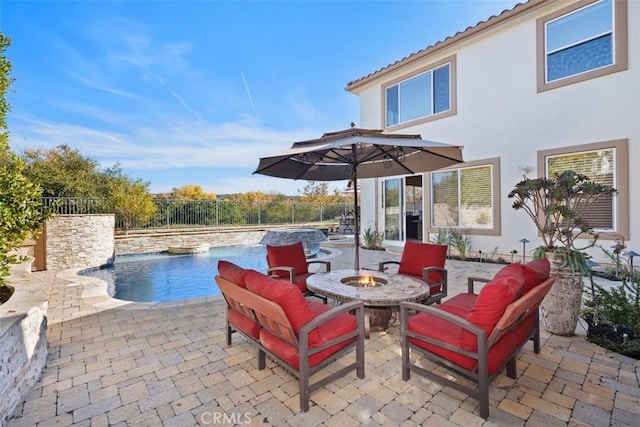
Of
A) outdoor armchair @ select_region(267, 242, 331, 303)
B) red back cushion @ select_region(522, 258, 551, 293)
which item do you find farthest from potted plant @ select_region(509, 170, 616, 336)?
outdoor armchair @ select_region(267, 242, 331, 303)

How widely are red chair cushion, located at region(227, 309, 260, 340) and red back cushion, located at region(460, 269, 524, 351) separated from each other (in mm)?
1795

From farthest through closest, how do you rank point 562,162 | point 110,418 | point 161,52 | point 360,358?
point 161,52, point 562,162, point 360,358, point 110,418

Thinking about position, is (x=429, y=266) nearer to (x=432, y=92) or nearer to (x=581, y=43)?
(x=581, y=43)

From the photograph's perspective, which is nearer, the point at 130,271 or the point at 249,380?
the point at 249,380

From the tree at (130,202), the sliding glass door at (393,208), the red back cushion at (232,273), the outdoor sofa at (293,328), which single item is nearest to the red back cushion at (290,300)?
the outdoor sofa at (293,328)

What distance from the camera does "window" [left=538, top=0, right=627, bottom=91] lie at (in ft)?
19.0

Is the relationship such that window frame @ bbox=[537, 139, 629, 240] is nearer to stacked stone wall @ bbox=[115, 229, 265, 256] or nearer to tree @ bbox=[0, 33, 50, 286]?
tree @ bbox=[0, 33, 50, 286]

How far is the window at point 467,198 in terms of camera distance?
7.63 m

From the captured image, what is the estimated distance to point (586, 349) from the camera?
10.1ft

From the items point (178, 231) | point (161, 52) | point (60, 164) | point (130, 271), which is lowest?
point (130, 271)

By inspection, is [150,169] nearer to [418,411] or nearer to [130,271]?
[130,271]

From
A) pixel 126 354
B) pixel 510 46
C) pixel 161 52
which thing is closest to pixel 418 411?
pixel 126 354

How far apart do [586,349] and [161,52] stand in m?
13.7

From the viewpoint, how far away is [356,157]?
459 cm
